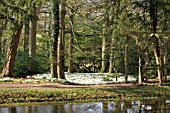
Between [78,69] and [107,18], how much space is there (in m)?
15.7

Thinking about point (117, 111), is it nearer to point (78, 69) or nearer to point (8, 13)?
point (8, 13)

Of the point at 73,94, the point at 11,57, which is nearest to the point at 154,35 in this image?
the point at 73,94

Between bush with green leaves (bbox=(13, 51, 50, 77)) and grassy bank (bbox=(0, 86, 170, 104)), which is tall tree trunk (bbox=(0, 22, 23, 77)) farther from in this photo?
grassy bank (bbox=(0, 86, 170, 104))

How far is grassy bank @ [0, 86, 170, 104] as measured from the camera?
55.5 feet

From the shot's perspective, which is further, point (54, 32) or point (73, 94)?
point (54, 32)

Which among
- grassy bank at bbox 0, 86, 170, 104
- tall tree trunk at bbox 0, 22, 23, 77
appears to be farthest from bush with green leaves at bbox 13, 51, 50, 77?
grassy bank at bbox 0, 86, 170, 104

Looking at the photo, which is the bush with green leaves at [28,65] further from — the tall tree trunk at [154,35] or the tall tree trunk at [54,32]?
the tall tree trunk at [154,35]

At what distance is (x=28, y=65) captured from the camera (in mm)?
31844

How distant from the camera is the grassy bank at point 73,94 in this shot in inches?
666

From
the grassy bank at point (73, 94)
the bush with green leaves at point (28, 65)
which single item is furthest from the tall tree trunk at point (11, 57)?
the grassy bank at point (73, 94)

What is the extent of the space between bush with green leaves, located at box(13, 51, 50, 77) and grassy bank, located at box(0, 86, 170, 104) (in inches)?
463

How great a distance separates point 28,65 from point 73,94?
1465 centimetres

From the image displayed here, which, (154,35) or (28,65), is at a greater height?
(154,35)

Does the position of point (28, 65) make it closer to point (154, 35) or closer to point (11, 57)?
point (11, 57)
